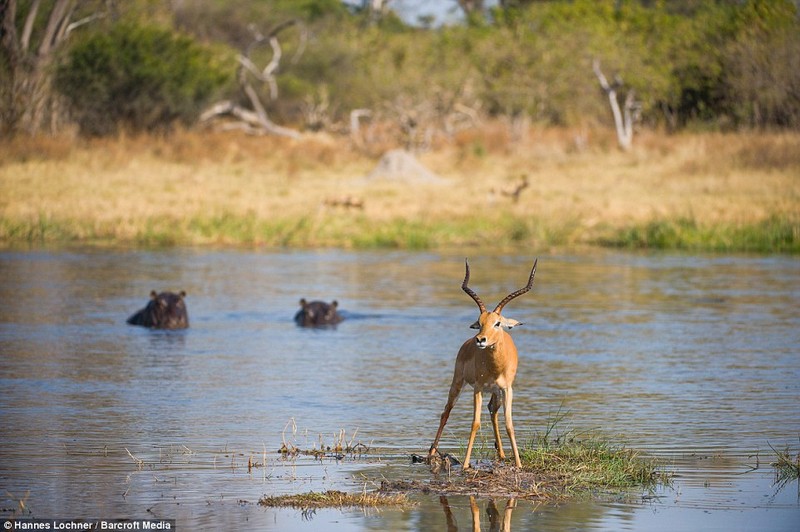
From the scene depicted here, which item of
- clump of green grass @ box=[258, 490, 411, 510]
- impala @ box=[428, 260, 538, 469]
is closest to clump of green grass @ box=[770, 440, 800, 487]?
impala @ box=[428, 260, 538, 469]

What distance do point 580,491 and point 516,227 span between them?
18663mm

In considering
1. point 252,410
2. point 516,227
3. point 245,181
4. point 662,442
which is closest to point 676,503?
point 662,442

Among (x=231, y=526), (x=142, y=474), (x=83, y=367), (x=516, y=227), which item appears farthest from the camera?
(x=516, y=227)

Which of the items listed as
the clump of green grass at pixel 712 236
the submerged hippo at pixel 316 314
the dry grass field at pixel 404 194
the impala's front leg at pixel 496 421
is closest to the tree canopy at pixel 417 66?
the dry grass field at pixel 404 194

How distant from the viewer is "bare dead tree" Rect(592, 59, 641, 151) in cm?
4219

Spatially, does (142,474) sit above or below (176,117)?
below

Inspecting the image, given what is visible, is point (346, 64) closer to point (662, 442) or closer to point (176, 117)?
point (176, 117)

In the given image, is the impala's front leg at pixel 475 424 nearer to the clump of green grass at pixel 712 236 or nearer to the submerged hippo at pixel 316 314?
the submerged hippo at pixel 316 314

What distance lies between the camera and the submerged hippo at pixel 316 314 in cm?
1680

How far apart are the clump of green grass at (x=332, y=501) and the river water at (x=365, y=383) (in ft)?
0.46

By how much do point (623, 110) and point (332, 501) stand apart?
41.8 m

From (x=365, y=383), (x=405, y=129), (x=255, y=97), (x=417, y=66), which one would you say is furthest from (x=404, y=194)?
(x=417, y=66)

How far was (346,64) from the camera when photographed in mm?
56875

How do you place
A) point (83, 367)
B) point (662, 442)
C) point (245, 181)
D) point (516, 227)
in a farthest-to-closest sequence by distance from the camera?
point (245, 181)
point (516, 227)
point (83, 367)
point (662, 442)
